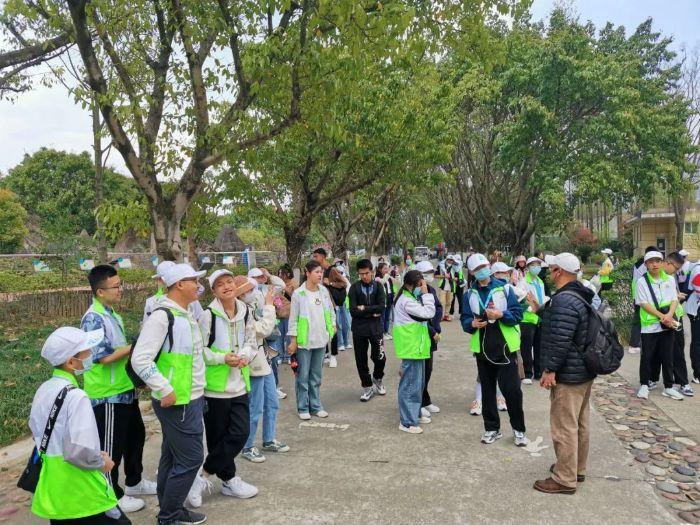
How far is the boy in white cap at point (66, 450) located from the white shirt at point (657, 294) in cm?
593

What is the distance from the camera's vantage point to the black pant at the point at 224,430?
3891mm

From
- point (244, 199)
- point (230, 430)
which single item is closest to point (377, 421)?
point (230, 430)

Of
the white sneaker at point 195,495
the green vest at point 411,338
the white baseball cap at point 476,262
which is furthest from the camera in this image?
the green vest at point 411,338

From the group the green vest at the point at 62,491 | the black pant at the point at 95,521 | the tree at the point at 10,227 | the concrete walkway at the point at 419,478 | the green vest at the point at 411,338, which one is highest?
the tree at the point at 10,227

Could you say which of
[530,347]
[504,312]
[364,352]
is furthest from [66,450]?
[530,347]

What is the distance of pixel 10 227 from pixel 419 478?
969 inches

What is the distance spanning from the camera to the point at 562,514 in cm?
364

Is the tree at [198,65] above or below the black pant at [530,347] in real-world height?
above

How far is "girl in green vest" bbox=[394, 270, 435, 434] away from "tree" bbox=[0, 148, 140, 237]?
31.2 metres

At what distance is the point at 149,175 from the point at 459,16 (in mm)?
4172

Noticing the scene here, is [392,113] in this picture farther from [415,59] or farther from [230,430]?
[230,430]

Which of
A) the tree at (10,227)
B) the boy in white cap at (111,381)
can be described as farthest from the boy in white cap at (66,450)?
the tree at (10,227)

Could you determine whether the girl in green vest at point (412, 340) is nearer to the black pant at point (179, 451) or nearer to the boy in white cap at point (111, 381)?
the black pant at point (179, 451)

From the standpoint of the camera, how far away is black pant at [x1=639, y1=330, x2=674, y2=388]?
620cm
